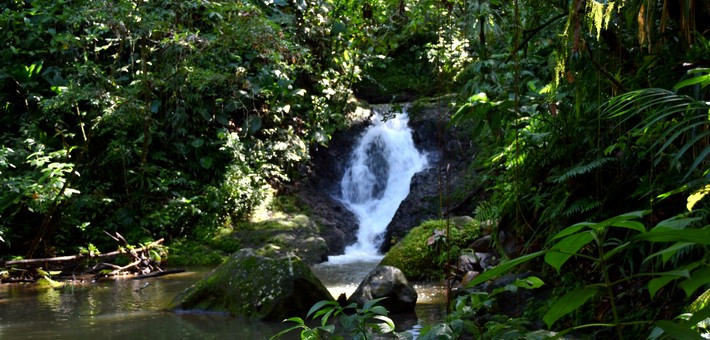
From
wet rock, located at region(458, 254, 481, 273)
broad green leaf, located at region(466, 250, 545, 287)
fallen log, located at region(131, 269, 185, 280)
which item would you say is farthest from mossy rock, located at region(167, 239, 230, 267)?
broad green leaf, located at region(466, 250, 545, 287)

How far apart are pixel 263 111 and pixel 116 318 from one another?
7247mm

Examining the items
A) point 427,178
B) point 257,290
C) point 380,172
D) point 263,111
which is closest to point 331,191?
point 380,172

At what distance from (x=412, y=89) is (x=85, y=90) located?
8.98 meters

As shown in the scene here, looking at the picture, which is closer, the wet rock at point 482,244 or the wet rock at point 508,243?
the wet rock at point 508,243

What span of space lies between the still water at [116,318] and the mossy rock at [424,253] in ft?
1.83

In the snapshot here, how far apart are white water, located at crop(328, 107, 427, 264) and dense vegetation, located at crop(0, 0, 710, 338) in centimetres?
91

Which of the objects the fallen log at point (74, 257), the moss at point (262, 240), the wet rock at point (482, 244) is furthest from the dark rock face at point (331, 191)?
the wet rock at point (482, 244)

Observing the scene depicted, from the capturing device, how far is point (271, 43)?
9.80 m

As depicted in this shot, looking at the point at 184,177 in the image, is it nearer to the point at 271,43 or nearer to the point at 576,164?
the point at 271,43

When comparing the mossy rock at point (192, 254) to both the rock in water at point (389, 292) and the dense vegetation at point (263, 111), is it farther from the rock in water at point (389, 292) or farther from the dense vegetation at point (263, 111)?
the rock in water at point (389, 292)

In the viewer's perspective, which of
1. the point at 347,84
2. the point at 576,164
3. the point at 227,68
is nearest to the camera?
the point at 576,164

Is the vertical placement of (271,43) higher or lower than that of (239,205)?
higher

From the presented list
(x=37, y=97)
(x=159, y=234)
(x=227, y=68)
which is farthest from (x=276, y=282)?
(x=37, y=97)

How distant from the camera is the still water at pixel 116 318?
5.24m
